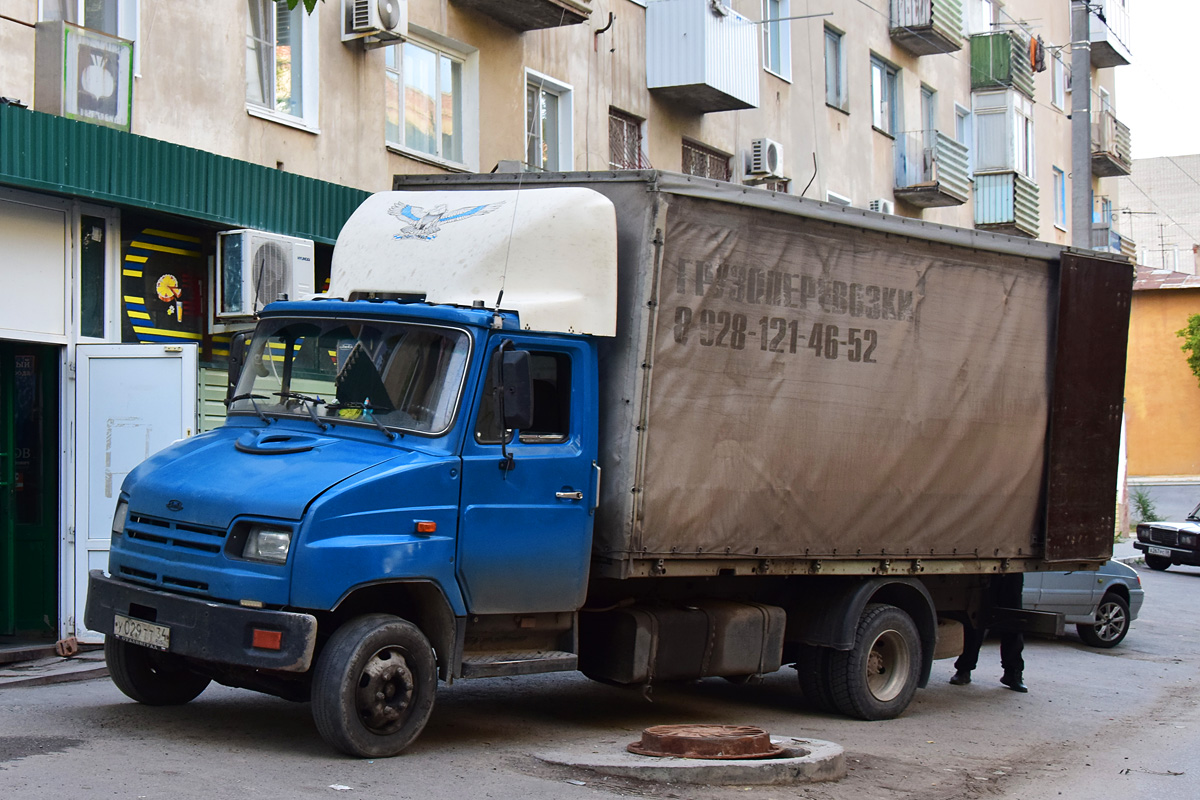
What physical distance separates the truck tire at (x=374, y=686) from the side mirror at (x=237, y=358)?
6.59ft

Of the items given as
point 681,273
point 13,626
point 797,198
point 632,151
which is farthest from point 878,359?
point 632,151

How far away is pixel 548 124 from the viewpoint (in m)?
18.0

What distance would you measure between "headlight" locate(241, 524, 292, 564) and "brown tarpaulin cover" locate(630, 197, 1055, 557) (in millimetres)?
2237

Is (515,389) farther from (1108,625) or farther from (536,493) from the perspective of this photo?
(1108,625)

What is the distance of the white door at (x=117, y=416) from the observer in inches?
448

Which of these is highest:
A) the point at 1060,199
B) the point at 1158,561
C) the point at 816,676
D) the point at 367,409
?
the point at 1060,199

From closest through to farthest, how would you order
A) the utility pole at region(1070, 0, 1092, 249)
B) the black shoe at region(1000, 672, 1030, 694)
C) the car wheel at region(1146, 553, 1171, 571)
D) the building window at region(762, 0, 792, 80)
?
the black shoe at region(1000, 672, 1030, 694) → the utility pole at region(1070, 0, 1092, 249) → the building window at region(762, 0, 792, 80) → the car wheel at region(1146, 553, 1171, 571)

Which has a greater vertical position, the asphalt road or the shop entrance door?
the shop entrance door

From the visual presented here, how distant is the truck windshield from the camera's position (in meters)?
7.73

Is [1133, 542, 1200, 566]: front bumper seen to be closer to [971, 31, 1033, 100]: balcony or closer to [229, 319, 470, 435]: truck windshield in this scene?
[971, 31, 1033, 100]: balcony

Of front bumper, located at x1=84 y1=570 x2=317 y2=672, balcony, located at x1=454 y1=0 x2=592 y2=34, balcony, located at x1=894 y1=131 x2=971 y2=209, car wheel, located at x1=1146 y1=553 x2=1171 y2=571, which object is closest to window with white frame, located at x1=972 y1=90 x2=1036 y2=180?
balcony, located at x1=894 y1=131 x2=971 y2=209

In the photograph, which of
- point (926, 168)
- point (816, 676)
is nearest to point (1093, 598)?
point (816, 676)

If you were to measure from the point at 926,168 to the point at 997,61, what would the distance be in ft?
15.1

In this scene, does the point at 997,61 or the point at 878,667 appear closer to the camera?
the point at 878,667
